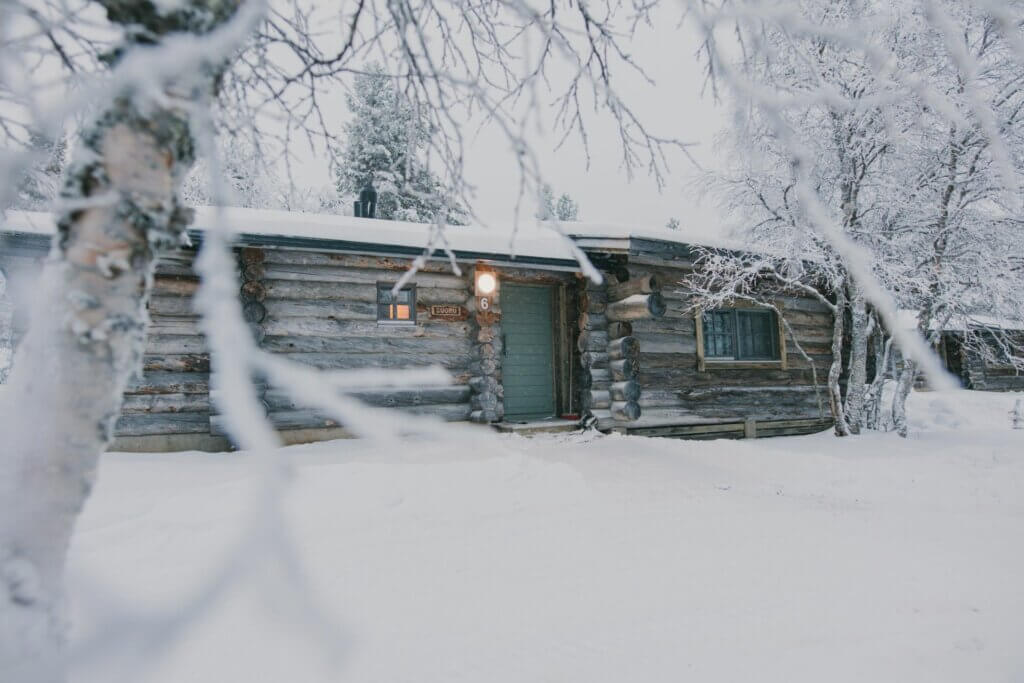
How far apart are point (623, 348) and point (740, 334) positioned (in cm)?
306

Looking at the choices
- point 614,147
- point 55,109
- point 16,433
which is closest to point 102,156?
point 55,109

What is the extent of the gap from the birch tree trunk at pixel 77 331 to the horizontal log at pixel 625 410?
24.9 feet

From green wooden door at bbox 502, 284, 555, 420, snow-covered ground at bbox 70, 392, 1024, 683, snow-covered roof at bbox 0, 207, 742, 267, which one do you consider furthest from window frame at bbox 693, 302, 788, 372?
snow-covered ground at bbox 70, 392, 1024, 683

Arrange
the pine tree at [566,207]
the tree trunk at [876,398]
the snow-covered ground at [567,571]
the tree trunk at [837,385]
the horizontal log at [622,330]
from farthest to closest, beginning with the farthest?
the pine tree at [566,207], the tree trunk at [876,398], the tree trunk at [837,385], the horizontal log at [622,330], the snow-covered ground at [567,571]

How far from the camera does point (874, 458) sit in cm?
712

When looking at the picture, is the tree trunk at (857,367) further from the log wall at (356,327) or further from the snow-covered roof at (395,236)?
the log wall at (356,327)

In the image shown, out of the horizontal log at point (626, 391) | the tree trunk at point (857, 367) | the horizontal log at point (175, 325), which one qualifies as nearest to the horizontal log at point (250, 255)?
the horizontal log at point (175, 325)

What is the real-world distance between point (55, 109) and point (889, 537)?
491 centimetres

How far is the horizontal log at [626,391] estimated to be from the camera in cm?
821

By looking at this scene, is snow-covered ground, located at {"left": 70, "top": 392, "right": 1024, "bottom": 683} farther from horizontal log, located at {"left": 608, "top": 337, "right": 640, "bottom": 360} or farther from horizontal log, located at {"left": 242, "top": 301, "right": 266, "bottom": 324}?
horizontal log, located at {"left": 608, "top": 337, "right": 640, "bottom": 360}

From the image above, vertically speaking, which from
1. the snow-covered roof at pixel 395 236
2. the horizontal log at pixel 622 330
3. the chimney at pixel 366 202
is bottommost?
the horizontal log at pixel 622 330

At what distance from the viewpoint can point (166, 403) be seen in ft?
21.5

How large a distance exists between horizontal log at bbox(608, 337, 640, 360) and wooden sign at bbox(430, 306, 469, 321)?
237 cm

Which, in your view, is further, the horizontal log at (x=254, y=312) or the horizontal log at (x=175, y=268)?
the horizontal log at (x=254, y=312)
